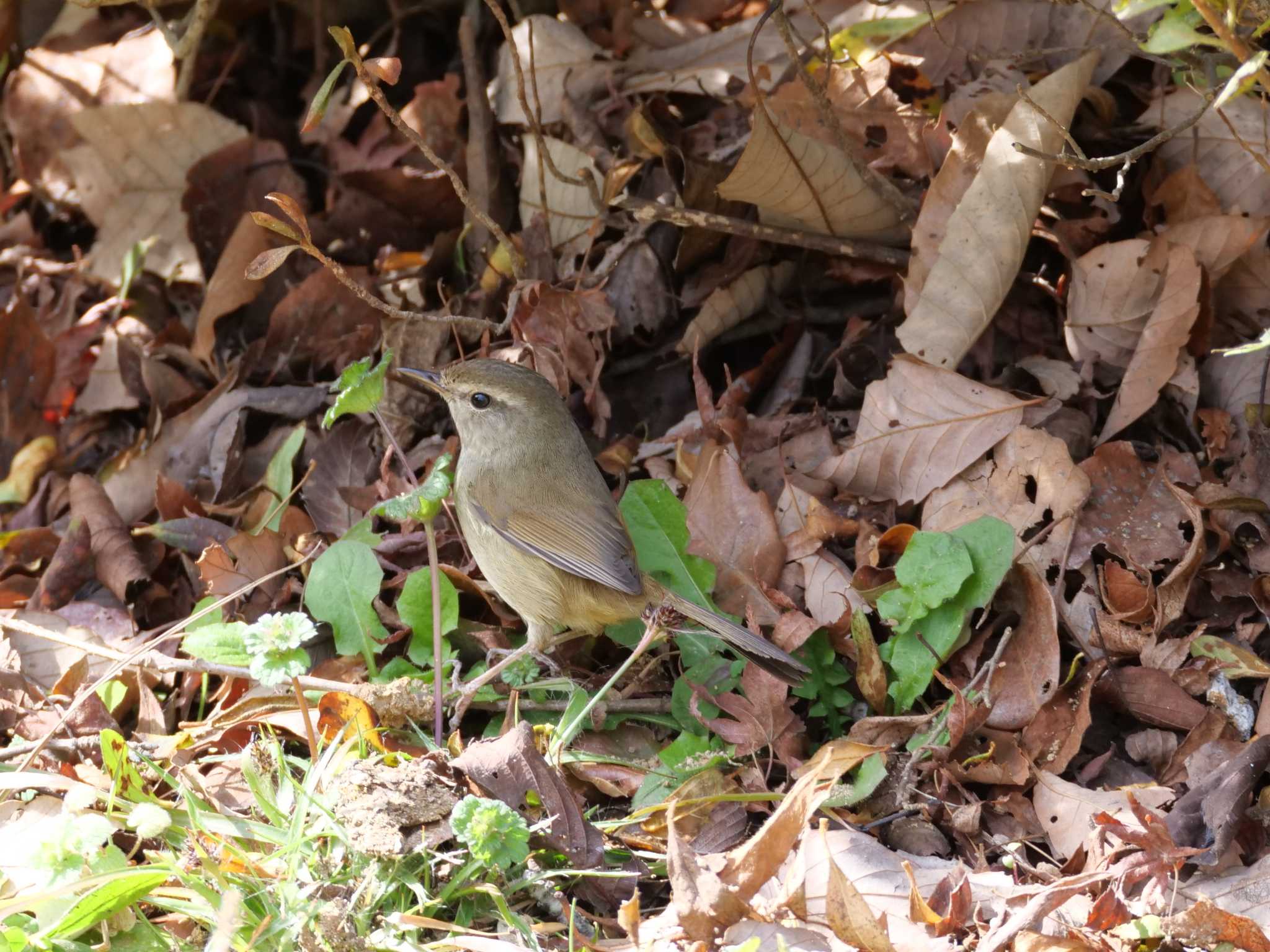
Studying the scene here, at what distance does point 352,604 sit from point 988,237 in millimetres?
2542

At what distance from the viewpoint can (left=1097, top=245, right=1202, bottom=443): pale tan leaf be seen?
13.5ft

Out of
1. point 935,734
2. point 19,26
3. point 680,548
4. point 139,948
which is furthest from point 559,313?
point 19,26

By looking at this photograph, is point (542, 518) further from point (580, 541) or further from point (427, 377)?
point (427, 377)

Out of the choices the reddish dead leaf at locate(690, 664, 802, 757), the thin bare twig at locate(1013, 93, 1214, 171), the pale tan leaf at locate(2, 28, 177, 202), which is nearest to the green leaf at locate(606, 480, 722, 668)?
the reddish dead leaf at locate(690, 664, 802, 757)

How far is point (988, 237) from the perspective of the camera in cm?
425

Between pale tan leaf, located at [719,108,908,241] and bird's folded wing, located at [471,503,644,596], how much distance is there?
1299 mm

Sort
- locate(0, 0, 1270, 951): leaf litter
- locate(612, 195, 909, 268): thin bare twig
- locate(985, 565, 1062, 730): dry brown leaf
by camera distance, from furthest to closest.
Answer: locate(612, 195, 909, 268): thin bare twig → locate(985, 565, 1062, 730): dry brown leaf → locate(0, 0, 1270, 951): leaf litter

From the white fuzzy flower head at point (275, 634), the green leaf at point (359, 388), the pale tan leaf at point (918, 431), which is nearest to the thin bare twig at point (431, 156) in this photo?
the green leaf at point (359, 388)

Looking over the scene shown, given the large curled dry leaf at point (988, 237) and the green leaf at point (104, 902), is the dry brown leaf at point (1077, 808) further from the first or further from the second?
the green leaf at point (104, 902)

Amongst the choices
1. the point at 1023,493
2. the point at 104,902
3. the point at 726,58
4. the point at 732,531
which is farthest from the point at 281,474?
the point at 1023,493

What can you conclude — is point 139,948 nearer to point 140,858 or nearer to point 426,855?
point 140,858

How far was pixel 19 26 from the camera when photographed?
6340 millimetres

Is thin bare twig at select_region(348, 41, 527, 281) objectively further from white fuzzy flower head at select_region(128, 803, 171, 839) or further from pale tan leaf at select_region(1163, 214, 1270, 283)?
pale tan leaf at select_region(1163, 214, 1270, 283)

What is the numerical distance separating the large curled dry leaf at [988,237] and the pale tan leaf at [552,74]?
1.90 metres
